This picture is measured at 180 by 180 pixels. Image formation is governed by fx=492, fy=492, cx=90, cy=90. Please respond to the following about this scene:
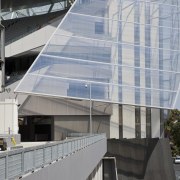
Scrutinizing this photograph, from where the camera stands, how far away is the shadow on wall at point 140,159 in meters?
44.0

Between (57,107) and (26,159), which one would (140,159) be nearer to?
(57,107)

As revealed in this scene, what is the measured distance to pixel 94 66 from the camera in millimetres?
44656

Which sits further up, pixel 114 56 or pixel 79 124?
pixel 114 56

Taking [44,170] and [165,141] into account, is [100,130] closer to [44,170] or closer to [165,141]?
[165,141]

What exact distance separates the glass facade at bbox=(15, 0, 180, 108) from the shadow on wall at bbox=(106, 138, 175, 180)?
4328 mm

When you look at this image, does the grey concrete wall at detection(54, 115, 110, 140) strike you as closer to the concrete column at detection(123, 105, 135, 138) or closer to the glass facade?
the concrete column at detection(123, 105, 135, 138)

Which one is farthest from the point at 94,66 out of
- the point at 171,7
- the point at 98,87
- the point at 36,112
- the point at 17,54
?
the point at 17,54

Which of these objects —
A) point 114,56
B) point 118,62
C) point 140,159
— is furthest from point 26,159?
point 114,56

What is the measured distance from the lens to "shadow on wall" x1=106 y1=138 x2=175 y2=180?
1731 inches

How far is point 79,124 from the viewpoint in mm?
49656

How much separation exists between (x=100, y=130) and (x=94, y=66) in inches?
325

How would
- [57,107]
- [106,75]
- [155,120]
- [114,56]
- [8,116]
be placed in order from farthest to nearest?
[155,120], [57,107], [114,56], [106,75], [8,116]

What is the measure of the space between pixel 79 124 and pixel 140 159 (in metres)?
7.88

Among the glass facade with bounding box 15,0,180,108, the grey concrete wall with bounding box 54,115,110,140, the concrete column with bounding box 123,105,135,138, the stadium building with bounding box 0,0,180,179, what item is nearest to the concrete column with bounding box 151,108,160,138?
the stadium building with bounding box 0,0,180,179
